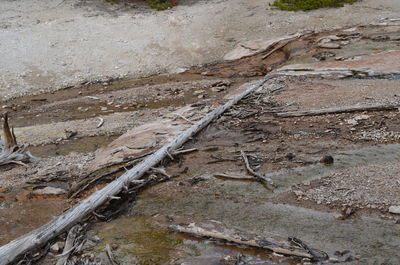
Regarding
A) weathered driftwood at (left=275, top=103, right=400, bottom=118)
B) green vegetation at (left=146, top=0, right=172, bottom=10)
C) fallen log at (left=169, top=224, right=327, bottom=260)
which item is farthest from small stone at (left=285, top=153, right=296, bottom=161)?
green vegetation at (left=146, top=0, right=172, bottom=10)

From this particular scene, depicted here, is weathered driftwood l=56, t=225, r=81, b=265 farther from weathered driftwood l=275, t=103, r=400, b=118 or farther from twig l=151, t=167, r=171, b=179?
weathered driftwood l=275, t=103, r=400, b=118

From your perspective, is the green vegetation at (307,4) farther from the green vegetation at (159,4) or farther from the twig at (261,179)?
the twig at (261,179)

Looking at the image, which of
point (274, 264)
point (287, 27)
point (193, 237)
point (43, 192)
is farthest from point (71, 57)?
point (274, 264)

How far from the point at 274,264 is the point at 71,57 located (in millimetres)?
15183

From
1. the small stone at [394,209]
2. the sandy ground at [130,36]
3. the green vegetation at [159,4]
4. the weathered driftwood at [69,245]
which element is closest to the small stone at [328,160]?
the small stone at [394,209]

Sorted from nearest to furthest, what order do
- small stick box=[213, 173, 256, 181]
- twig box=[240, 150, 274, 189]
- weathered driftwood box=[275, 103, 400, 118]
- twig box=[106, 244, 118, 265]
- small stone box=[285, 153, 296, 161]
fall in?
twig box=[106, 244, 118, 265], twig box=[240, 150, 274, 189], small stick box=[213, 173, 256, 181], small stone box=[285, 153, 296, 161], weathered driftwood box=[275, 103, 400, 118]

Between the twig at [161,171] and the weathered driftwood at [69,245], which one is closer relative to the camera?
the weathered driftwood at [69,245]

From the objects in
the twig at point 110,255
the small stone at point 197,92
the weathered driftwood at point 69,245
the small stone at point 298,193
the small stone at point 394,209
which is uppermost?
the small stone at point 394,209

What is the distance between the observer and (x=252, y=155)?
852 centimetres

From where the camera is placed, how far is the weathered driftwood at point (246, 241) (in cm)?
535

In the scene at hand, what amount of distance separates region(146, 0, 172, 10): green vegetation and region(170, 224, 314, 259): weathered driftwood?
56.6ft

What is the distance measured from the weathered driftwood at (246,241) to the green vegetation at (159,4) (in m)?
17.2

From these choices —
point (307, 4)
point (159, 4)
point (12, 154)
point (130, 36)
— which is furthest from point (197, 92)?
point (159, 4)

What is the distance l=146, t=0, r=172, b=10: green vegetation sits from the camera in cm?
2177
